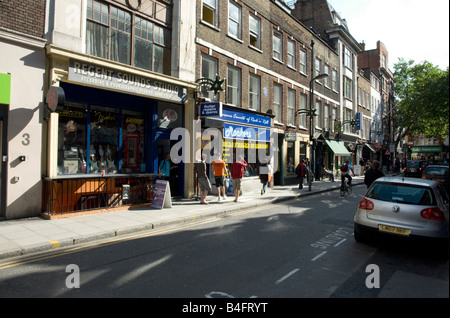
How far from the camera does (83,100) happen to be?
10.1 meters

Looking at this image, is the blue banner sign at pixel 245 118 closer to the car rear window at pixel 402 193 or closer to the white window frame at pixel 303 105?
the white window frame at pixel 303 105

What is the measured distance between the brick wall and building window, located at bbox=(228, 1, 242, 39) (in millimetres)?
9404

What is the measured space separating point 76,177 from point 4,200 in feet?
6.07

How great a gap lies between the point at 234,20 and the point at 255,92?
13.3ft

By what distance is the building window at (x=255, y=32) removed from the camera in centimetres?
1767

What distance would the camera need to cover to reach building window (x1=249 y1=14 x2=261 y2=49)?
696 inches

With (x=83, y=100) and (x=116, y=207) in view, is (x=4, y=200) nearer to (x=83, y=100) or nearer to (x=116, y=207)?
(x=116, y=207)

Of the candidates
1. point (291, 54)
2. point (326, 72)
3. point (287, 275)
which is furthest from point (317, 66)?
point (287, 275)

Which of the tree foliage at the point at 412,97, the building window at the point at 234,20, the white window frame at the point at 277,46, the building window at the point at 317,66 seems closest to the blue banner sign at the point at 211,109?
the building window at the point at 234,20

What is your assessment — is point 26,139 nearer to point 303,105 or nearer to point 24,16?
point 24,16

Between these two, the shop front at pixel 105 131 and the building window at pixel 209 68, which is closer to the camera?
the shop front at pixel 105 131

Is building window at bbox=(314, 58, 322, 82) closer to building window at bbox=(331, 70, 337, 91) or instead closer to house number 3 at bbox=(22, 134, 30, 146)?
building window at bbox=(331, 70, 337, 91)

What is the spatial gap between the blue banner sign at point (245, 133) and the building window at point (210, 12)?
520cm

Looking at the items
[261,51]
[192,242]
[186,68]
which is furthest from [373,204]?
[261,51]
